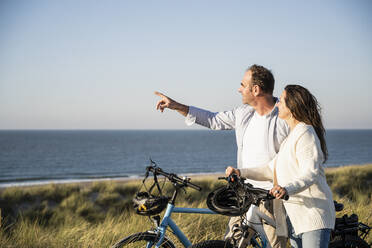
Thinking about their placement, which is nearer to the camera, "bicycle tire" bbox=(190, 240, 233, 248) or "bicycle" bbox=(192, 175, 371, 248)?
"bicycle" bbox=(192, 175, 371, 248)

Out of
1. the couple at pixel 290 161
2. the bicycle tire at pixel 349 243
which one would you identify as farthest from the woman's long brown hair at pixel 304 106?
the bicycle tire at pixel 349 243

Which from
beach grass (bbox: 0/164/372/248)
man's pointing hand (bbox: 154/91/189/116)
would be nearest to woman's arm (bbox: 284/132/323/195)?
man's pointing hand (bbox: 154/91/189/116)

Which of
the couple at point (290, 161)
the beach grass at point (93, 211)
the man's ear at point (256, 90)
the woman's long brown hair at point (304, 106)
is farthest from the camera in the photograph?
the beach grass at point (93, 211)

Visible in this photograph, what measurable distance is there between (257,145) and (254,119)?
27cm

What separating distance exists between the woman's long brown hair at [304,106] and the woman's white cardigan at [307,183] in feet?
0.25

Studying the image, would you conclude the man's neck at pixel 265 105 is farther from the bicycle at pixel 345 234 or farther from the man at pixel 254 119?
the bicycle at pixel 345 234

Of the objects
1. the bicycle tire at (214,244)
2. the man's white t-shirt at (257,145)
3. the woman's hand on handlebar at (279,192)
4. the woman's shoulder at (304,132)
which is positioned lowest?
the bicycle tire at (214,244)

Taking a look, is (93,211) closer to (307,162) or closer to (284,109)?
(284,109)

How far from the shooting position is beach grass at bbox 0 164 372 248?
4781 mm

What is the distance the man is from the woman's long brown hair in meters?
0.54

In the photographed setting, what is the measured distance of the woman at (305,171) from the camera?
2.57 m

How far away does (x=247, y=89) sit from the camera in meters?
3.42

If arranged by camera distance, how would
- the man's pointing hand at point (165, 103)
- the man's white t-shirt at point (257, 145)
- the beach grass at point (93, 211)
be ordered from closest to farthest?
the man's white t-shirt at point (257, 145), the man's pointing hand at point (165, 103), the beach grass at point (93, 211)

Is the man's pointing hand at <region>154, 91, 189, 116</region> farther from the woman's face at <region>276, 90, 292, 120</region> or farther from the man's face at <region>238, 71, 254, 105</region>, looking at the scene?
the woman's face at <region>276, 90, 292, 120</region>
